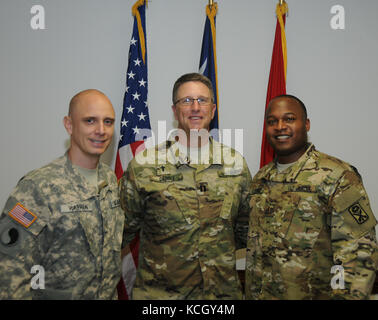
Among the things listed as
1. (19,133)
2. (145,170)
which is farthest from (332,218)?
(19,133)

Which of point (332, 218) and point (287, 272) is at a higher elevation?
point (332, 218)

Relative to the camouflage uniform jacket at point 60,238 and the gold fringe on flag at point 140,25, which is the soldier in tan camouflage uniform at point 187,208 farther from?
the gold fringe on flag at point 140,25

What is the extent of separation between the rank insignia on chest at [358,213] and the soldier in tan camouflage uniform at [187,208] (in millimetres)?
718

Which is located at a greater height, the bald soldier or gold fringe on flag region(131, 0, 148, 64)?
gold fringe on flag region(131, 0, 148, 64)

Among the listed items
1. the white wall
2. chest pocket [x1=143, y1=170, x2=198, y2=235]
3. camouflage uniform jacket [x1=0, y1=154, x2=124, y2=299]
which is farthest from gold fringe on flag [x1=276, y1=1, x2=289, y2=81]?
camouflage uniform jacket [x1=0, y1=154, x2=124, y2=299]

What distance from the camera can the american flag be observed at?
8.61 feet

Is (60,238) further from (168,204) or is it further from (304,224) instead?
(304,224)

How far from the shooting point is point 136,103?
107 inches

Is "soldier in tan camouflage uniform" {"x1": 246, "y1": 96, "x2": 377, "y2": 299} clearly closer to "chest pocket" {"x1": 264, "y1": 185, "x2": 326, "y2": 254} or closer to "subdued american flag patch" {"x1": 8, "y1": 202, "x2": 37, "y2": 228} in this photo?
"chest pocket" {"x1": 264, "y1": 185, "x2": 326, "y2": 254}

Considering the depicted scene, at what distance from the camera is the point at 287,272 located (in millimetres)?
1778

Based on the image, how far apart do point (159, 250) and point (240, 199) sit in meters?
0.71

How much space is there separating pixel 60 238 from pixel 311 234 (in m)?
1.54
